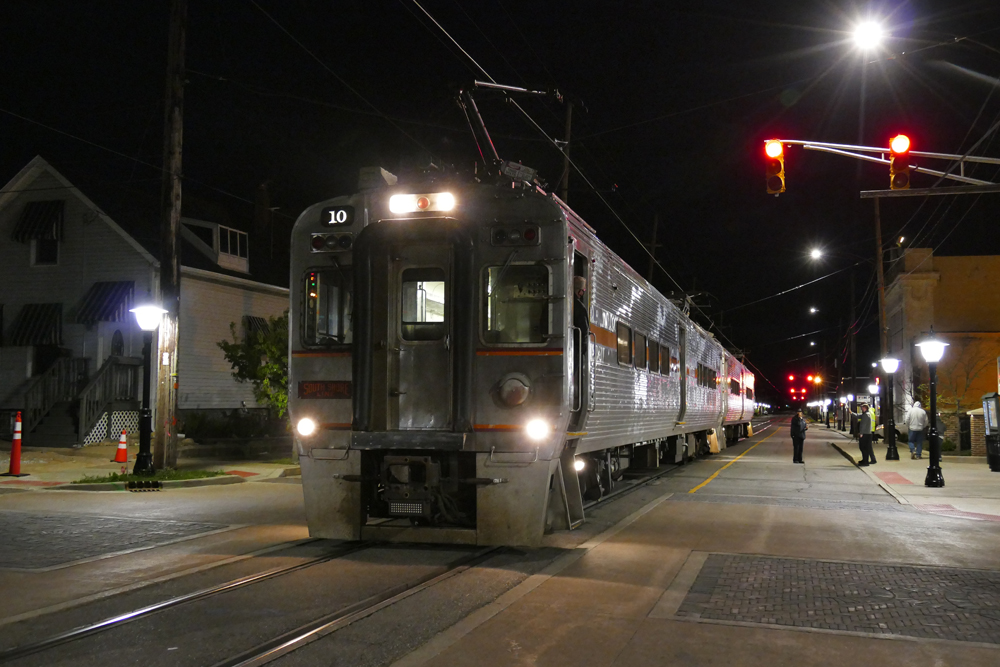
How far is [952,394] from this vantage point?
4022 centimetres

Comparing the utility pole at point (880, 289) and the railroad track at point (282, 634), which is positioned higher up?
the utility pole at point (880, 289)

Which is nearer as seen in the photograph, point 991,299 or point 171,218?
point 171,218

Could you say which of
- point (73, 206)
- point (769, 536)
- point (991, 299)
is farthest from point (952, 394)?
point (73, 206)

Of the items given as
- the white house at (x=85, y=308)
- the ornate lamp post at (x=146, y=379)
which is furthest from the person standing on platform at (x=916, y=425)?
the white house at (x=85, y=308)

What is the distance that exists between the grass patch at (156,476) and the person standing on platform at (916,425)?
18744 millimetres

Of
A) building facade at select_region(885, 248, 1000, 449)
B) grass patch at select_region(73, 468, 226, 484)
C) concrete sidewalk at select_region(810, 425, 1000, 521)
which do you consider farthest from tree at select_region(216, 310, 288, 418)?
building facade at select_region(885, 248, 1000, 449)

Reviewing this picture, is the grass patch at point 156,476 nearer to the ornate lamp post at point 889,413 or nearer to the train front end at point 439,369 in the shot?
the train front end at point 439,369

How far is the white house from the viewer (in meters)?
25.1

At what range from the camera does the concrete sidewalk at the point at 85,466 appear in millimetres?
16145

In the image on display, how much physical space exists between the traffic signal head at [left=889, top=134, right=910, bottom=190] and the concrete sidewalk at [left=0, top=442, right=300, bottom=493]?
42.5 feet

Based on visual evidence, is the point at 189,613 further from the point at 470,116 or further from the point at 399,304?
the point at 470,116

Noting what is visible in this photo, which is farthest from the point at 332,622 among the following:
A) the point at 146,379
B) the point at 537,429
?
the point at 146,379

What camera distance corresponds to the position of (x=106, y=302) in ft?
83.5

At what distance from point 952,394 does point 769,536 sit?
1362 inches
